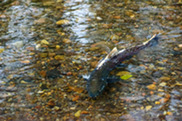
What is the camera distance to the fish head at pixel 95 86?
4.06 metres

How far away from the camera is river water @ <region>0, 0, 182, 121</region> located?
13.3 feet

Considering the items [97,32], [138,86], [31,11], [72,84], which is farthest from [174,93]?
[31,11]

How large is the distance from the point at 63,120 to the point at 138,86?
154 centimetres

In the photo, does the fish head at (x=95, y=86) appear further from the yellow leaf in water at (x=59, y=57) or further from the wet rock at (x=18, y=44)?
the wet rock at (x=18, y=44)

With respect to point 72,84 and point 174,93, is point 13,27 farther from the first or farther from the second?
point 174,93

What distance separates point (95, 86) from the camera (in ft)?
13.6

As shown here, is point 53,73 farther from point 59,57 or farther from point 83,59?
point 83,59

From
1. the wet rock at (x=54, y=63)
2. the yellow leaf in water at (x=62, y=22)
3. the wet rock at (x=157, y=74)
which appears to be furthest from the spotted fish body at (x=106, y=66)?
the yellow leaf in water at (x=62, y=22)

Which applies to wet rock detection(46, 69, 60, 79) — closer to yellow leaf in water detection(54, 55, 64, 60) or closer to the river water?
the river water

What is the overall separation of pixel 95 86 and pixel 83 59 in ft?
4.55

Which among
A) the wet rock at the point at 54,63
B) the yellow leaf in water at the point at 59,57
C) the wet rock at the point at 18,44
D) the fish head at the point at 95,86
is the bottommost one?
the wet rock at the point at 54,63

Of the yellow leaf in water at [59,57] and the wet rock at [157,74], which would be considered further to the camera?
the yellow leaf in water at [59,57]

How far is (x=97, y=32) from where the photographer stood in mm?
6488

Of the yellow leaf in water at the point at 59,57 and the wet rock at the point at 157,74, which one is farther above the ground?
the yellow leaf in water at the point at 59,57
